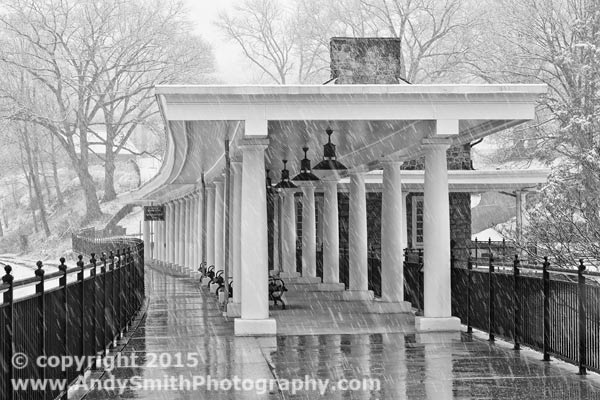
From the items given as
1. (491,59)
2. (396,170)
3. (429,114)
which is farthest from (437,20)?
(429,114)

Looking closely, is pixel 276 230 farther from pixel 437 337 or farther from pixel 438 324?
pixel 437 337

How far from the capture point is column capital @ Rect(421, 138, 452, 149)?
17359 millimetres

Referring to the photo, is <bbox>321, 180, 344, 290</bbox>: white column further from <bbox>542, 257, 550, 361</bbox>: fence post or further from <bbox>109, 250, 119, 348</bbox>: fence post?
<bbox>542, 257, 550, 361</bbox>: fence post

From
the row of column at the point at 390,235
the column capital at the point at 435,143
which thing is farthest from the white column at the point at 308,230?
the column capital at the point at 435,143

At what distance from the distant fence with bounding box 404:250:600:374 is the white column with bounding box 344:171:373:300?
523cm

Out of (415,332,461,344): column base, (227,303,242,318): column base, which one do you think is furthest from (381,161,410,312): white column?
(415,332,461,344): column base

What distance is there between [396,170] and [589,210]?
396 cm

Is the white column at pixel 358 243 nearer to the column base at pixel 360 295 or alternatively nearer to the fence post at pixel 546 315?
the column base at pixel 360 295

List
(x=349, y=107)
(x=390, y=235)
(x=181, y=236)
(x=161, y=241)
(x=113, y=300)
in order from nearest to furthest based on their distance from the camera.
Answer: (x=113, y=300) → (x=349, y=107) → (x=390, y=235) → (x=181, y=236) → (x=161, y=241)

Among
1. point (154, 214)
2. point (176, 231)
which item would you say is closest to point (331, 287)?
point (154, 214)

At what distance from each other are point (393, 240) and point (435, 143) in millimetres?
4067

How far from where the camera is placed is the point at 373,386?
446 inches

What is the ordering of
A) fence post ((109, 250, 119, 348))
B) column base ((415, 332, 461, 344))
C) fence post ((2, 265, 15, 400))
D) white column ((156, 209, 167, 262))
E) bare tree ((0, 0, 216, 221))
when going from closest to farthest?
fence post ((2, 265, 15, 400)), fence post ((109, 250, 119, 348)), column base ((415, 332, 461, 344)), white column ((156, 209, 167, 262)), bare tree ((0, 0, 216, 221))

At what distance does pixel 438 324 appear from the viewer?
1716 centimetres
